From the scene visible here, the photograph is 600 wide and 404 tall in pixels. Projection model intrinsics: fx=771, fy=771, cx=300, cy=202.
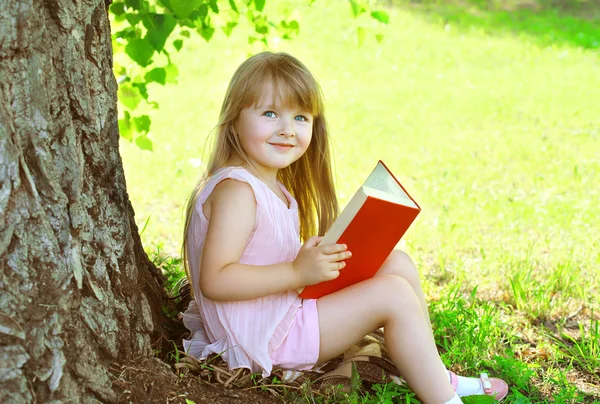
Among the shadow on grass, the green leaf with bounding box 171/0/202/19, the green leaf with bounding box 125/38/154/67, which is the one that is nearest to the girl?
the green leaf with bounding box 171/0/202/19

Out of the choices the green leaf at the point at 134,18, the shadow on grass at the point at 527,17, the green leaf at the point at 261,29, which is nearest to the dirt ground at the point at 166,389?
the green leaf at the point at 134,18

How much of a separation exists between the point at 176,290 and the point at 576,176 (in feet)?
9.67

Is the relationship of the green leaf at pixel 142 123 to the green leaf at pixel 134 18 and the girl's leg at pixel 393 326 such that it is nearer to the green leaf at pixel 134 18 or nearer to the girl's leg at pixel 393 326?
the green leaf at pixel 134 18

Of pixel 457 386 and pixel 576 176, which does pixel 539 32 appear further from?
pixel 457 386

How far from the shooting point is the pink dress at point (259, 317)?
2221mm

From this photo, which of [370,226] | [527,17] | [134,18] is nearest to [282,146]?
[370,226]

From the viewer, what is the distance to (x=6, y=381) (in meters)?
1.51

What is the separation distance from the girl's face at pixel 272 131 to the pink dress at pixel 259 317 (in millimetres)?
93

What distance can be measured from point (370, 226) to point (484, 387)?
71 centimetres

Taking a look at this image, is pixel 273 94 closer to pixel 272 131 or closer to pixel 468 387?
pixel 272 131

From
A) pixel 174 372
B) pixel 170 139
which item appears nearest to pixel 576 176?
pixel 170 139

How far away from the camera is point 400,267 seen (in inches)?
96.4

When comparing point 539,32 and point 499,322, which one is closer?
point 499,322

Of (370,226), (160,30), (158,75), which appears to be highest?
(160,30)
